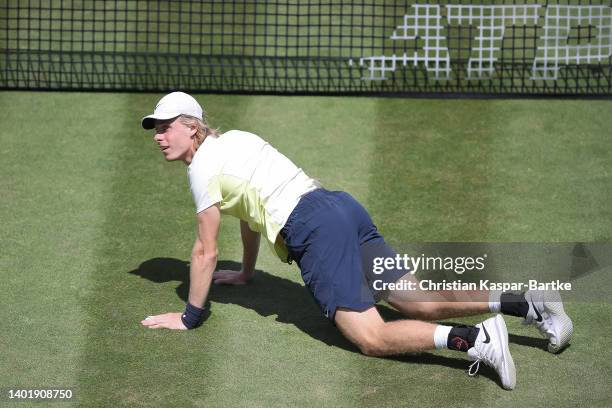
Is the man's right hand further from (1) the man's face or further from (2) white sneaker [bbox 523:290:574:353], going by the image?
(2) white sneaker [bbox 523:290:574:353]

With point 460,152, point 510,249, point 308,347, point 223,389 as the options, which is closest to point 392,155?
point 460,152

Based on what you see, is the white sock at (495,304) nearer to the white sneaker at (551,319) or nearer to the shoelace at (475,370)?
the white sneaker at (551,319)

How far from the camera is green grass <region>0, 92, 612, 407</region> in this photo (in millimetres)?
6898

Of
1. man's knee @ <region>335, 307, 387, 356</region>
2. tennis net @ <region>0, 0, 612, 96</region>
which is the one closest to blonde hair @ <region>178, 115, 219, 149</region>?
man's knee @ <region>335, 307, 387, 356</region>

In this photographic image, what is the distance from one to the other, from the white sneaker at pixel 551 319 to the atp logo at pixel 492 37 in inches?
178

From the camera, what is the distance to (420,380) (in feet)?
22.7

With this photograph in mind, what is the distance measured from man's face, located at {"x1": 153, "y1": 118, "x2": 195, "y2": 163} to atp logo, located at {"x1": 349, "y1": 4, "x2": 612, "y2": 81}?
4.13 metres

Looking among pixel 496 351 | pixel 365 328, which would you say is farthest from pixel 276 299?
pixel 496 351

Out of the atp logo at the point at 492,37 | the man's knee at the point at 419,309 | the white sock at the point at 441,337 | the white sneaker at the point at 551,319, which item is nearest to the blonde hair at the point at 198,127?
the man's knee at the point at 419,309

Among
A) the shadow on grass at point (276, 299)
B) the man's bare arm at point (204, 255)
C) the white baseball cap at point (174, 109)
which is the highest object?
the white baseball cap at point (174, 109)

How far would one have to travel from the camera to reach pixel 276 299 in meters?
8.10

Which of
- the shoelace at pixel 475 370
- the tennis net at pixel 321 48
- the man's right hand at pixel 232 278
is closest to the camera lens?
the shoelace at pixel 475 370

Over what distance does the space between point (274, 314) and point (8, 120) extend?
4055mm

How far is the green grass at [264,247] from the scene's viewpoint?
6.90 meters
